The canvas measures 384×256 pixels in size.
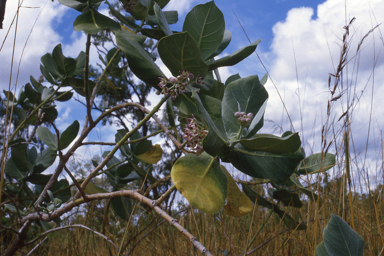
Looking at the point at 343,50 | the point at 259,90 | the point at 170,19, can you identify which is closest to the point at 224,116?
the point at 259,90

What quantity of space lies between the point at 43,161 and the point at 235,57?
3.21 ft

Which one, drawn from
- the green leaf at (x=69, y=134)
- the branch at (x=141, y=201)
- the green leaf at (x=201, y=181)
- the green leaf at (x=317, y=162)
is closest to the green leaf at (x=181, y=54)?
the green leaf at (x=201, y=181)

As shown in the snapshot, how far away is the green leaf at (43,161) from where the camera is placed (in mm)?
1187

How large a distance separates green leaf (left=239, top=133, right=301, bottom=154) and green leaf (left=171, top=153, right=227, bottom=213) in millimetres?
92

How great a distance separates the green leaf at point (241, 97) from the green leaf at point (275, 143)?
3.6 inches

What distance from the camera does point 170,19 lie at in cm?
86

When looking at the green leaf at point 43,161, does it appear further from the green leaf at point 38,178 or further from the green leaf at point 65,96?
the green leaf at point 65,96

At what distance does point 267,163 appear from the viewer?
20.8 inches

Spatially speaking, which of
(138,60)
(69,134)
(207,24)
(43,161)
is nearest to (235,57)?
(207,24)

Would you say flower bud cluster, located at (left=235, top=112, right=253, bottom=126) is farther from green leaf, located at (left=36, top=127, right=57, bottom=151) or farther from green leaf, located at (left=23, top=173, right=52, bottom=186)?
green leaf, located at (left=23, top=173, right=52, bottom=186)

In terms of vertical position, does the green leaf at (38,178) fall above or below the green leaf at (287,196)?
above

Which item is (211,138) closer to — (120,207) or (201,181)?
(201,181)

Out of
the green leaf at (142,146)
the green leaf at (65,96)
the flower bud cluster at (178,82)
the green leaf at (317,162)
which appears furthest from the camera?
the green leaf at (65,96)

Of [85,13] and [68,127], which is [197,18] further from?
[68,127]
